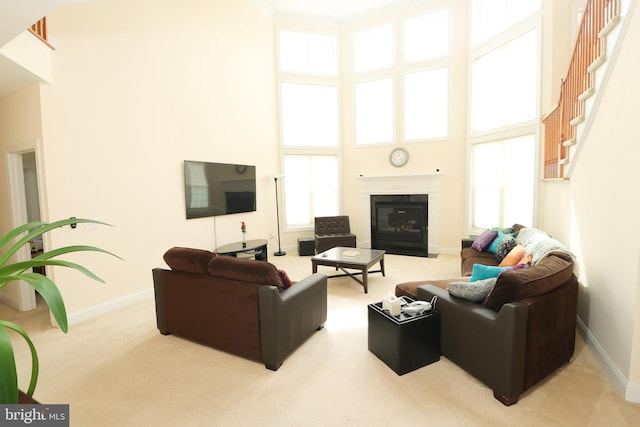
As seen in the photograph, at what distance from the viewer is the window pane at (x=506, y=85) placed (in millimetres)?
5266

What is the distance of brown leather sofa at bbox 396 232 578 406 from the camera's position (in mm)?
2152

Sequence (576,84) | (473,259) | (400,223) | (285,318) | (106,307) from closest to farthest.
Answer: (285,318)
(576,84)
(106,307)
(473,259)
(400,223)

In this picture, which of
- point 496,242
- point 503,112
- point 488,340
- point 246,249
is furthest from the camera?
point 503,112

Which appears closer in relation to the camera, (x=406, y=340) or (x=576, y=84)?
(x=406, y=340)

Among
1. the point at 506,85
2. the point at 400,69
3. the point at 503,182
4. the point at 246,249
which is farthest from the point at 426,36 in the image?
the point at 246,249

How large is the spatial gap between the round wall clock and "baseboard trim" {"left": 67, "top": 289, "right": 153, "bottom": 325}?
207 inches

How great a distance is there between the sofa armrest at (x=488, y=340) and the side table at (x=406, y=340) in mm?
106

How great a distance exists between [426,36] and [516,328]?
6.58 meters

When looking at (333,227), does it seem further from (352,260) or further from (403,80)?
(403,80)

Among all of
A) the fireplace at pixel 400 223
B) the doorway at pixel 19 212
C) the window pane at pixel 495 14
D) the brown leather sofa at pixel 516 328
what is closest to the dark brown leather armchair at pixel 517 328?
the brown leather sofa at pixel 516 328

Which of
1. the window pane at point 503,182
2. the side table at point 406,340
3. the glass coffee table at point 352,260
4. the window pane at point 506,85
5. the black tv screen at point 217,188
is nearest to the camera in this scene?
the side table at point 406,340

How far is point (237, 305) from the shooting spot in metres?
2.78

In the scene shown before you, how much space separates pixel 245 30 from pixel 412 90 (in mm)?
3631

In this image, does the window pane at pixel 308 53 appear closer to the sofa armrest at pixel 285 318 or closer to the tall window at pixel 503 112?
the tall window at pixel 503 112
